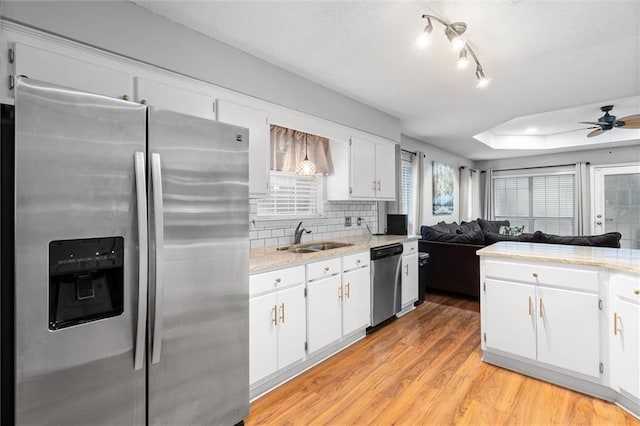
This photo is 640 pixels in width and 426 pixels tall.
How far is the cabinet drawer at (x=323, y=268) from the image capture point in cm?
253

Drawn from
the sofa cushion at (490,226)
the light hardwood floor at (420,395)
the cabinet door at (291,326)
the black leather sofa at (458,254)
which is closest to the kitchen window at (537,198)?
the sofa cushion at (490,226)

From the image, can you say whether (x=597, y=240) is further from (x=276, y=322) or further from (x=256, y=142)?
(x=256, y=142)

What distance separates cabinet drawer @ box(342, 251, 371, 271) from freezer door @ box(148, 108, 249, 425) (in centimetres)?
124

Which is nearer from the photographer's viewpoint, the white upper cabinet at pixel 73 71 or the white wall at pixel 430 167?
the white upper cabinet at pixel 73 71

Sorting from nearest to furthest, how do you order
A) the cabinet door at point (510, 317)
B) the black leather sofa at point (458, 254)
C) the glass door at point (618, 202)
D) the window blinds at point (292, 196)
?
1. the cabinet door at point (510, 317)
2. the window blinds at point (292, 196)
3. the black leather sofa at point (458, 254)
4. the glass door at point (618, 202)

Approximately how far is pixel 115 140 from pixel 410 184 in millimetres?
4893

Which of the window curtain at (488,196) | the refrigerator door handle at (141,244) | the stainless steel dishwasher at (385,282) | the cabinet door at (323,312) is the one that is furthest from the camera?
the window curtain at (488,196)

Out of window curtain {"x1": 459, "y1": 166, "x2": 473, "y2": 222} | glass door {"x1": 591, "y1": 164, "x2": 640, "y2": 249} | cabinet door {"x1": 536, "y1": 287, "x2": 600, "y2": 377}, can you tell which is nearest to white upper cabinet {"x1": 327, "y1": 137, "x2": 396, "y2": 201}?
cabinet door {"x1": 536, "y1": 287, "x2": 600, "y2": 377}

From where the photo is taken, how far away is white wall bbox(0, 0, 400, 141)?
1.58 metres

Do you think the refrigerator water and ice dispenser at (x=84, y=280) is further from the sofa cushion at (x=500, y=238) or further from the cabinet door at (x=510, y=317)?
the sofa cushion at (x=500, y=238)

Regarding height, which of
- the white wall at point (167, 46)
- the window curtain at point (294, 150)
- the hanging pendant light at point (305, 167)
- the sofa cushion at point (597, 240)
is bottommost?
the sofa cushion at point (597, 240)

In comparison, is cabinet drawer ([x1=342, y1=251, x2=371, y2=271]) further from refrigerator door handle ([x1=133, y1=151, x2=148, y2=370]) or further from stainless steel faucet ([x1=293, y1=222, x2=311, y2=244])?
refrigerator door handle ([x1=133, y1=151, x2=148, y2=370])

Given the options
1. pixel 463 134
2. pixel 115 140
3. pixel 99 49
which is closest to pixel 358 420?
pixel 115 140

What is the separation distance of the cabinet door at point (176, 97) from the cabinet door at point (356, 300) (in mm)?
1795
